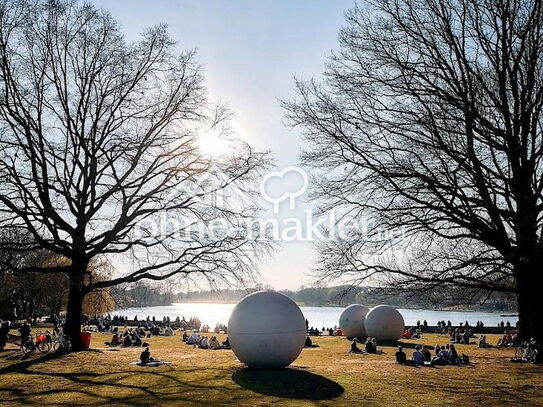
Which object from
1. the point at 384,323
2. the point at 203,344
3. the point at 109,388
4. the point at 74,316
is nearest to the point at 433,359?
the point at 384,323

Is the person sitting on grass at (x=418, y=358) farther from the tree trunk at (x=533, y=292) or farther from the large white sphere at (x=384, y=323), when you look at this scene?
the large white sphere at (x=384, y=323)

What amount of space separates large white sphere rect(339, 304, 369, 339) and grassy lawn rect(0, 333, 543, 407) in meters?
18.2

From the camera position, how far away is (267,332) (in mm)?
19969

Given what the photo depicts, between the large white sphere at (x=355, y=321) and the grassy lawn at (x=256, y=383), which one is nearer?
the grassy lawn at (x=256, y=383)

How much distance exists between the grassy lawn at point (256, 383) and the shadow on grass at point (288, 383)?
3 cm

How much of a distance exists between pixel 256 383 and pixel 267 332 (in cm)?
252

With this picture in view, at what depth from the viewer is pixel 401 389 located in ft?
55.4

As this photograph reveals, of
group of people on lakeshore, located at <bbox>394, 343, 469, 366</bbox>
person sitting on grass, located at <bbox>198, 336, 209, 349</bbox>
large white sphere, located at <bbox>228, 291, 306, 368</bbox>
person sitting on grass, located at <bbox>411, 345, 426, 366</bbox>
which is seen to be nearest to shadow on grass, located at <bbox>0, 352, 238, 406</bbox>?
large white sphere, located at <bbox>228, 291, 306, 368</bbox>

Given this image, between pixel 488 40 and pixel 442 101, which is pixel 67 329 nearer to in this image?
pixel 442 101

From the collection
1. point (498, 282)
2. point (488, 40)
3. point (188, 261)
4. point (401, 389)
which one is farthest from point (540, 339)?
point (188, 261)

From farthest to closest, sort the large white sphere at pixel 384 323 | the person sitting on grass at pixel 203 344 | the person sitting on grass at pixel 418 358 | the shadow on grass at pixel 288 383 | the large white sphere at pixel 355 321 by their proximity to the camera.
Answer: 1. the large white sphere at pixel 355 321
2. the large white sphere at pixel 384 323
3. the person sitting on grass at pixel 203 344
4. the person sitting on grass at pixel 418 358
5. the shadow on grass at pixel 288 383

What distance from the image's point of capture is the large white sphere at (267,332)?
2000 centimetres

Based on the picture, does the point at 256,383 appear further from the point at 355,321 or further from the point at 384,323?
the point at 355,321

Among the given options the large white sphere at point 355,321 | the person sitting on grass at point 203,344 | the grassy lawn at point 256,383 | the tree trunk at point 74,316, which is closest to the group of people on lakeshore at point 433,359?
the grassy lawn at point 256,383
